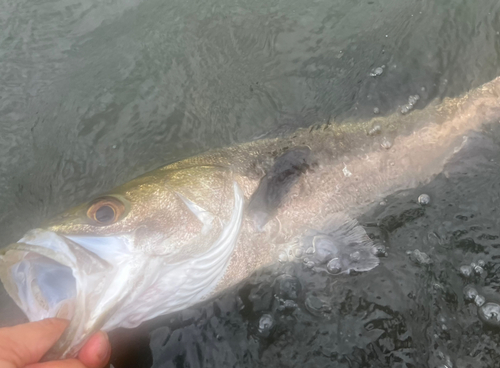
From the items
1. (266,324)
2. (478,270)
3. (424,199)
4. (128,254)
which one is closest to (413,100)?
(424,199)

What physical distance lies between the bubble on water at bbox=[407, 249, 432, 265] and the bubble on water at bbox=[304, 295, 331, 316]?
743 millimetres

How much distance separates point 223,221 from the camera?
9.11ft

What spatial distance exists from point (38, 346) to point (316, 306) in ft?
5.88

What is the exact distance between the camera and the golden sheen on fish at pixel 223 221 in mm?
2160

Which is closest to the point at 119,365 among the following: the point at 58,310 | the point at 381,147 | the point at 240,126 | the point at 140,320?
the point at 140,320

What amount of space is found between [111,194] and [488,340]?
8.85 feet

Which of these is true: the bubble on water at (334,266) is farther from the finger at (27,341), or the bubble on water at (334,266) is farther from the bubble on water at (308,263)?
the finger at (27,341)

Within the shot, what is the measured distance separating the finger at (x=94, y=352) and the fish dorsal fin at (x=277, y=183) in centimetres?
136

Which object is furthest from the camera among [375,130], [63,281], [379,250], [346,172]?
[375,130]

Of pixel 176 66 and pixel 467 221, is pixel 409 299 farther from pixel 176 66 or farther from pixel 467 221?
pixel 176 66

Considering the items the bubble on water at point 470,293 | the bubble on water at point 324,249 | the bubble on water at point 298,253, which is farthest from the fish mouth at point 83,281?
the bubble on water at point 470,293

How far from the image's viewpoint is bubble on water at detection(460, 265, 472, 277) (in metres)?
2.69

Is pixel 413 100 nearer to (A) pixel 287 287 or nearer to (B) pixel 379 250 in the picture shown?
(B) pixel 379 250

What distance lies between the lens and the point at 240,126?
3.93 meters
